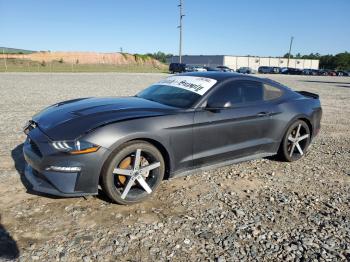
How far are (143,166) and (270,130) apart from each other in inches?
87.9

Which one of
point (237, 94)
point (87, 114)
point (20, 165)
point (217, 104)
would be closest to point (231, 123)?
point (217, 104)

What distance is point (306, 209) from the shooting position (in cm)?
397

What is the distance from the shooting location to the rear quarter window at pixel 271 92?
5.18 metres

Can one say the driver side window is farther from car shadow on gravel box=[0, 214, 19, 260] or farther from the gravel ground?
car shadow on gravel box=[0, 214, 19, 260]

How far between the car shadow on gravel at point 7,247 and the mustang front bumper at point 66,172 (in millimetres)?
538

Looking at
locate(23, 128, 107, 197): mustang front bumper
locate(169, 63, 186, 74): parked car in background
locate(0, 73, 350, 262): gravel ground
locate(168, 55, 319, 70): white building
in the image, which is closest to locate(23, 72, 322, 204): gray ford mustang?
locate(23, 128, 107, 197): mustang front bumper

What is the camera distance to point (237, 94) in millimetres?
4773

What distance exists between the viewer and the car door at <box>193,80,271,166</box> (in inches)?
168

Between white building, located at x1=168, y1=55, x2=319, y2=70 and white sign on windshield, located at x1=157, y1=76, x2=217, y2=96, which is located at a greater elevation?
white building, located at x1=168, y1=55, x2=319, y2=70

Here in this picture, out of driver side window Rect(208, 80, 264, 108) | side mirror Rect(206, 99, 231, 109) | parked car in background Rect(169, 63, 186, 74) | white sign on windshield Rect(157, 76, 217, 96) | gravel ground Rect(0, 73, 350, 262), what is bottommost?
gravel ground Rect(0, 73, 350, 262)

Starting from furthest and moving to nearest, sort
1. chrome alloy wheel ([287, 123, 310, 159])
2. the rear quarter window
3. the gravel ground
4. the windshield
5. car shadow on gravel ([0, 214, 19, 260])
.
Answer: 1. chrome alloy wheel ([287, 123, 310, 159])
2. the rear quarter window
3. the windshield
4. the gravel ground
5. car shadow on gravel ([0, 214, 19, 260])

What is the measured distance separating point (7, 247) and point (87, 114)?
1.59m

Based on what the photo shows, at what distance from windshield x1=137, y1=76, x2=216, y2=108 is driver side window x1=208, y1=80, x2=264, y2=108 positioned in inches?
6.9

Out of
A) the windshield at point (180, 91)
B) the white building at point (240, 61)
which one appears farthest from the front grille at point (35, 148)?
the white building at point (240, 61)
